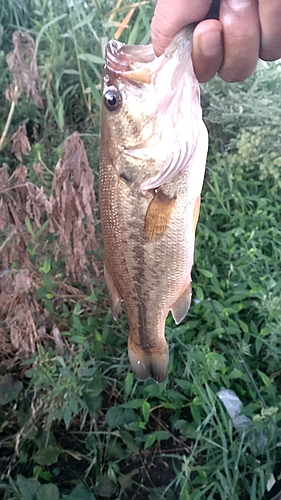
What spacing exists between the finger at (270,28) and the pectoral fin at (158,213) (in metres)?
0.37

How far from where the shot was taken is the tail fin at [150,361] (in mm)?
1268

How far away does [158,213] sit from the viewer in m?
1.04

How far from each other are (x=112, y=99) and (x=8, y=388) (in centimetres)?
138

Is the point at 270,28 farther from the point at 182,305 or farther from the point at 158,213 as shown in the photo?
the point at 182,305

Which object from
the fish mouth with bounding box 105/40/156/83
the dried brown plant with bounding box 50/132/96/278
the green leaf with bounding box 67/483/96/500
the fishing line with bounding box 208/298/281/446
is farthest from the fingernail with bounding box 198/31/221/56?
the green leaf with bounding box 67/483/96/500

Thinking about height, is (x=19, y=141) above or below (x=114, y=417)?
above

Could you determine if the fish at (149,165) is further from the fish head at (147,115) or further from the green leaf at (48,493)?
the green leaf at (48,493)

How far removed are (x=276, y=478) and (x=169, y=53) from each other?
5.08ft

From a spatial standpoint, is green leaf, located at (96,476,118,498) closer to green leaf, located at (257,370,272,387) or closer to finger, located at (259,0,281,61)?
green leaf, located at (257,370,272,387)

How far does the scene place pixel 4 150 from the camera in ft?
8.02

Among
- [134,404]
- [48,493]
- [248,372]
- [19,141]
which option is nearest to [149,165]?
[19,141]

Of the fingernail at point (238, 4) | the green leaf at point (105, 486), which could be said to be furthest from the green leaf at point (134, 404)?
the fingernail at point (238, 4)

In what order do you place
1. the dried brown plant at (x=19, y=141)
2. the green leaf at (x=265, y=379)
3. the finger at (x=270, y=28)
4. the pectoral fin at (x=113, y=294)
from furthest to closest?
the green leaf at (x=265, y=379)
the dried brown plant at (x=19, y=141)
the pectoral fin at (x=113, y=294)
the finger at (x=270, y=28)

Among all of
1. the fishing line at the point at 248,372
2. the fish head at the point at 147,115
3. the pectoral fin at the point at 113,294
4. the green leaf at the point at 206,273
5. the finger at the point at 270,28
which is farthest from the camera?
the green leaf at the point at 206,273
